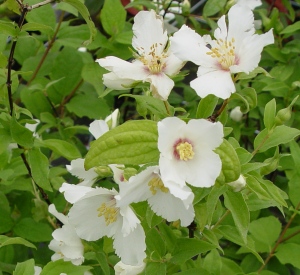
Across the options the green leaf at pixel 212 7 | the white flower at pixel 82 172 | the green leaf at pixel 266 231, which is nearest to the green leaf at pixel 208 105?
the white flower at pixel 82 172

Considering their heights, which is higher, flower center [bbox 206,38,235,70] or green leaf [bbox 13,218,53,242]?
flower center [bbox 206,38,235,70]

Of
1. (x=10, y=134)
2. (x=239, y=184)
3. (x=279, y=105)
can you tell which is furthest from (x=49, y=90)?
(x=239, y=184)

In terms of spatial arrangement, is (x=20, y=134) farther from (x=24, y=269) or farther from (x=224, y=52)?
(x=224, y=52)

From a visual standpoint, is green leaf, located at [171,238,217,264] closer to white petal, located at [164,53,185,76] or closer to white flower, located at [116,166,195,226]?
white flower, located at [116,166,195,226]

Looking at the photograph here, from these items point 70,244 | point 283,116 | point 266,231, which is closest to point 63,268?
point 70,244

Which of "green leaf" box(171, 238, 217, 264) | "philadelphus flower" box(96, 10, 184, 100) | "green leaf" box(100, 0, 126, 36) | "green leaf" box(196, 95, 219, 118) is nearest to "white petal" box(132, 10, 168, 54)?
"philadelphus flower" box(96, 10, 184, 100)

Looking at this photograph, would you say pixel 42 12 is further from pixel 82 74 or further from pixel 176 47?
pixel 176 47
